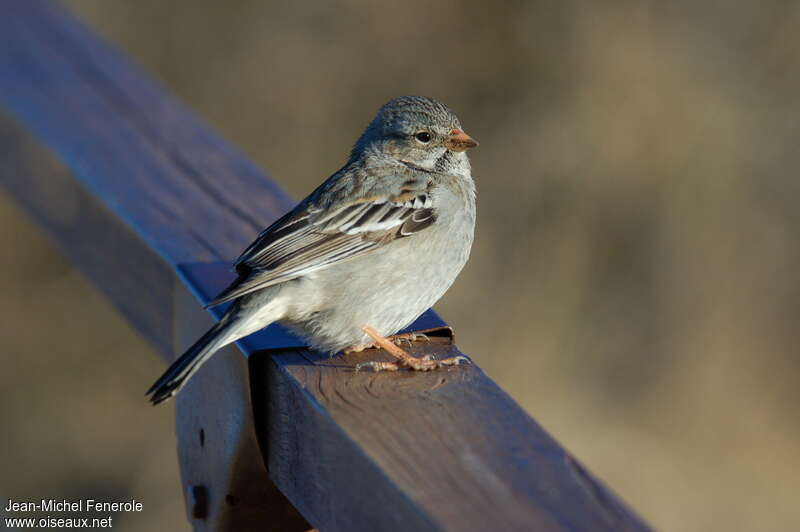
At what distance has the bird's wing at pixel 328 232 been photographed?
11.1ft

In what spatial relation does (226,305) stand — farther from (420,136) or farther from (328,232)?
(420,136)

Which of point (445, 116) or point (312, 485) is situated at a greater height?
point (445, 116)

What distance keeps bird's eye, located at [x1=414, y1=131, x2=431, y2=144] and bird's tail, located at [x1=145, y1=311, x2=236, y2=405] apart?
1643 mm

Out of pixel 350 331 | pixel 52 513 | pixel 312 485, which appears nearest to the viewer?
pixel 312 485

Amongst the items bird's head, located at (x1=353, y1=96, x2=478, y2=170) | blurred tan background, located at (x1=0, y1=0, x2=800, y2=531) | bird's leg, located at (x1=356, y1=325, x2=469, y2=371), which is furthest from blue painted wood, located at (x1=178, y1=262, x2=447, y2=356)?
blurred tan background, located at (x1=0, y1=0, x2=800, y2=531)

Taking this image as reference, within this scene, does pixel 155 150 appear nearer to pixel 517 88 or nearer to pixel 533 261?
pixel 533 261

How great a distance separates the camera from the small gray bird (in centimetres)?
317

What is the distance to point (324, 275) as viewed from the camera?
363 cm

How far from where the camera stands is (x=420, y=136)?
14.5ft

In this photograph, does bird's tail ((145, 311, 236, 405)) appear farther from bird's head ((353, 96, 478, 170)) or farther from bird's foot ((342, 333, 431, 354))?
bird's head ((353, 96, 478, 170))

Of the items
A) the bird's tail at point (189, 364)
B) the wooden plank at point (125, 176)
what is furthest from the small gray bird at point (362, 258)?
the wooden plank at point (125, 176)

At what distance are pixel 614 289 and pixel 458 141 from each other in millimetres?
2936

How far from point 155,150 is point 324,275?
109 centimetres

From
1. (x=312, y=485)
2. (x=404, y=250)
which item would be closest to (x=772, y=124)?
(x=404, y=250)
